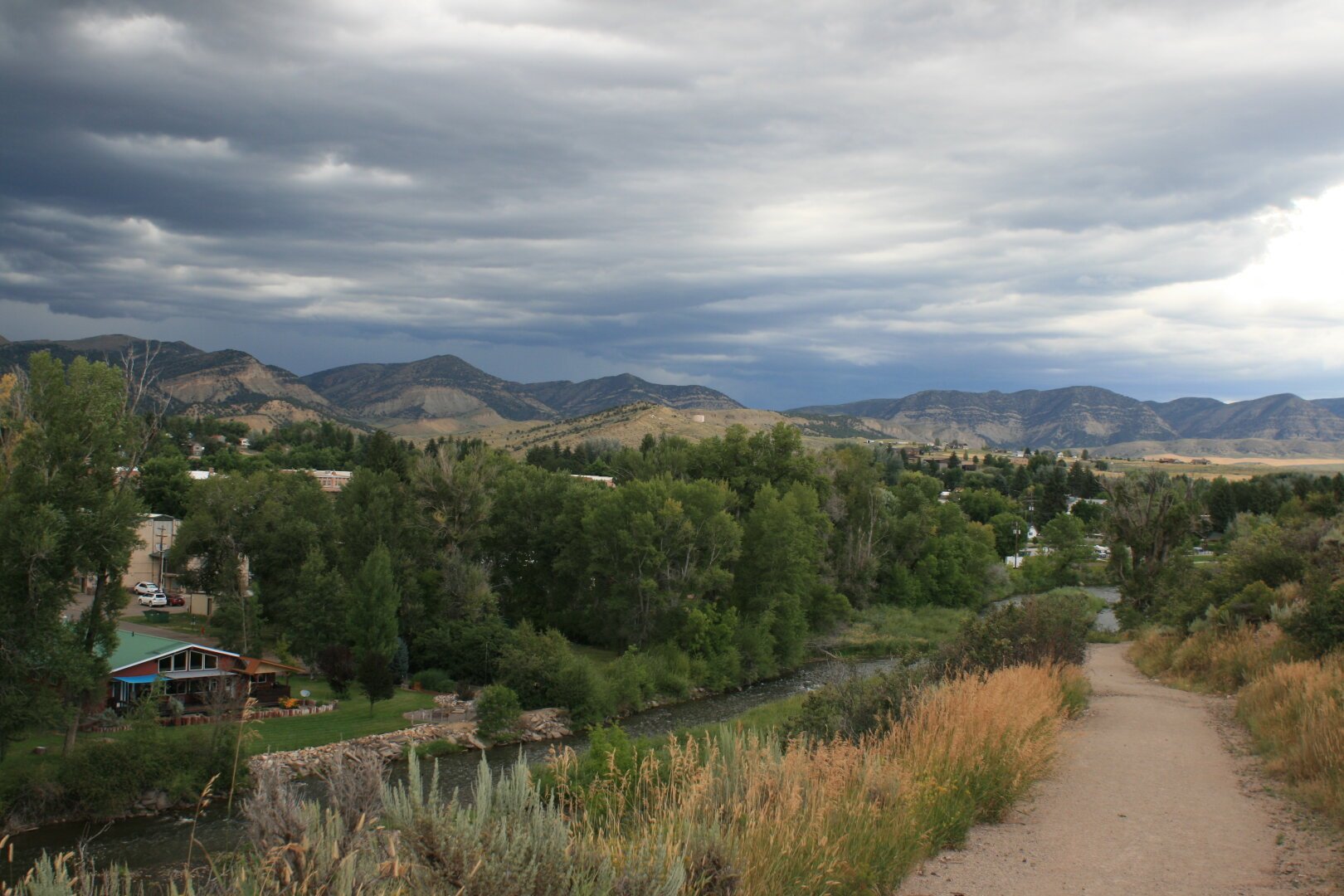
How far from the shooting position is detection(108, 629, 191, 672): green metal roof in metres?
34.9

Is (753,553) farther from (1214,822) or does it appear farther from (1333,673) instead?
(1214,822)

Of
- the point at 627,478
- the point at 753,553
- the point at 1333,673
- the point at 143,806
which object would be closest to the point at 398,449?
the point at 627,478

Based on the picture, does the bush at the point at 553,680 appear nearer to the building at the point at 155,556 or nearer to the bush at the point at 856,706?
the bush at the point at 856,706

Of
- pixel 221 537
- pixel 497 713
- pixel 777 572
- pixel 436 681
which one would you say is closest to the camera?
pixel 497 713

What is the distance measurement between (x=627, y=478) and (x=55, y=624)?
1386 inches

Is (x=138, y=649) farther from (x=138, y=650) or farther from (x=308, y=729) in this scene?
(x=308, y=729)

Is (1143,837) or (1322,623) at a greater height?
(1322,623)

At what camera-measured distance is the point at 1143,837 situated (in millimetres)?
8250

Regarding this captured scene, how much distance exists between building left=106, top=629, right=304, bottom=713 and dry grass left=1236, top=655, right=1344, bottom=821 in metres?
31.5

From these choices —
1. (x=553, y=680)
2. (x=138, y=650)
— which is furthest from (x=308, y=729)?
(x=138, y=650)

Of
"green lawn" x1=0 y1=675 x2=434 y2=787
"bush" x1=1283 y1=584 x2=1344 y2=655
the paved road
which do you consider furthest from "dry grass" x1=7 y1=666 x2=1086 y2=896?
the paved road

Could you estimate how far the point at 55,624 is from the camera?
A: 2791 cm

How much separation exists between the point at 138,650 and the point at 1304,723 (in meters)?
39.1

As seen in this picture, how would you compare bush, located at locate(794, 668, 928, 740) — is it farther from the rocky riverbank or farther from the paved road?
the paved road
